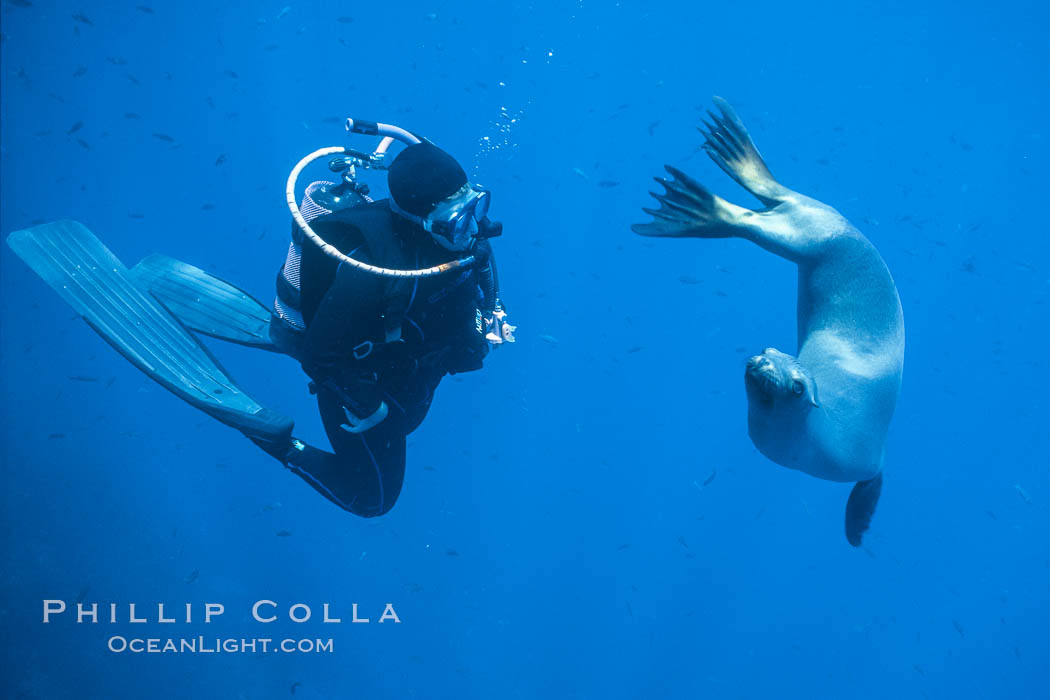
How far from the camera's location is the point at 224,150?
9.30 m

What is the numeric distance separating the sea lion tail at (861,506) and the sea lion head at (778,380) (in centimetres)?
138

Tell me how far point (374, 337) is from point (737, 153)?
7.19 feet

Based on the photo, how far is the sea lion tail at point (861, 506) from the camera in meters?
3.20

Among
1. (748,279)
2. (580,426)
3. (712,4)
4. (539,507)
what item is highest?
(712,4)

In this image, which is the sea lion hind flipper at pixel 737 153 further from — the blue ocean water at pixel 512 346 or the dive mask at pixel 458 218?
the blue ocean water at pixel 512 346

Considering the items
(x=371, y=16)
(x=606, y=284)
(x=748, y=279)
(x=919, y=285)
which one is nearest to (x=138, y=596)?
(x=606, y=284)

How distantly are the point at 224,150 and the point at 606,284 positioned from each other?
6396 millimetres

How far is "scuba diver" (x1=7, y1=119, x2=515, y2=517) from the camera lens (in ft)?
10.0

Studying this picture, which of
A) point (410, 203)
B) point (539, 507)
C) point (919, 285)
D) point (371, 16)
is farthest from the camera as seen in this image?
point (919, 285)

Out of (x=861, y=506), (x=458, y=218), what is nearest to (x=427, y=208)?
(x=458, y=218)

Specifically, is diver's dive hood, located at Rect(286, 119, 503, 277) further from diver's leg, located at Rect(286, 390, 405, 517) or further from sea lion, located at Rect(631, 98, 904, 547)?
diver's leg, located at Rect(286, 390, 405, 517)

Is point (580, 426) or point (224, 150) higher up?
point (224, 150)

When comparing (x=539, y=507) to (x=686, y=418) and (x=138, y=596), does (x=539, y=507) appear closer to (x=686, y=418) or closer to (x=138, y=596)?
(x=686, y=418)

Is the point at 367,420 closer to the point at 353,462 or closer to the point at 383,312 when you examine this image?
the point at 353,462
